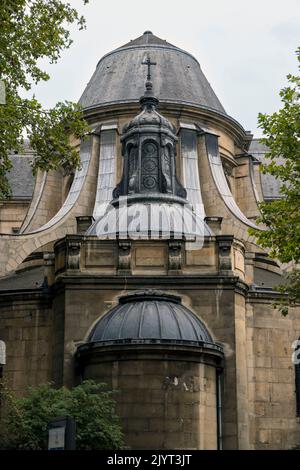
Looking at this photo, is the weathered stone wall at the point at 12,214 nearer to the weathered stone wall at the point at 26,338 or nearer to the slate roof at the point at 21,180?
the slate roof at the point at 21,180

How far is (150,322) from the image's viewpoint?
28.8m

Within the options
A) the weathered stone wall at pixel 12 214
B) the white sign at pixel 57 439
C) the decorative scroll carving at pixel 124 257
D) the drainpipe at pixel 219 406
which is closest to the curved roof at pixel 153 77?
the weathered stone wall at pixel 12 214

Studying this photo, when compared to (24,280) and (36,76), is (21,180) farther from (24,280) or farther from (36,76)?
(36,76)

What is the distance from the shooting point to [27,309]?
1262 inches

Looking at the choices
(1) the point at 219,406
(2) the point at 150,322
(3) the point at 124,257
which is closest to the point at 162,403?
(1) the point at 219,406

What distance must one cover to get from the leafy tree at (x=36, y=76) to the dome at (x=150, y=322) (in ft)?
21.5

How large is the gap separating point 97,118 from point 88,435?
21.3 m

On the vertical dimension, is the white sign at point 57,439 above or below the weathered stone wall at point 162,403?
below

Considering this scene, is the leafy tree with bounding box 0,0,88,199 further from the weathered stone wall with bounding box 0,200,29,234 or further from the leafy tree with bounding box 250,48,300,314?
the weathered stone wall with bounding box 0,200,29,234

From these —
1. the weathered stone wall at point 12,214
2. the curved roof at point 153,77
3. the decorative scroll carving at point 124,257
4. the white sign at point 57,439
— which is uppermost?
the curved roof at point 153,77

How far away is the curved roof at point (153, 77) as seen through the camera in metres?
44.5

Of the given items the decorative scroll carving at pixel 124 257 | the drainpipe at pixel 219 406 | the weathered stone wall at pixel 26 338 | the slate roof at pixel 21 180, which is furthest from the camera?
the slate roof at pixel 21 180

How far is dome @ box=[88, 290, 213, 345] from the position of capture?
93.2 ft
